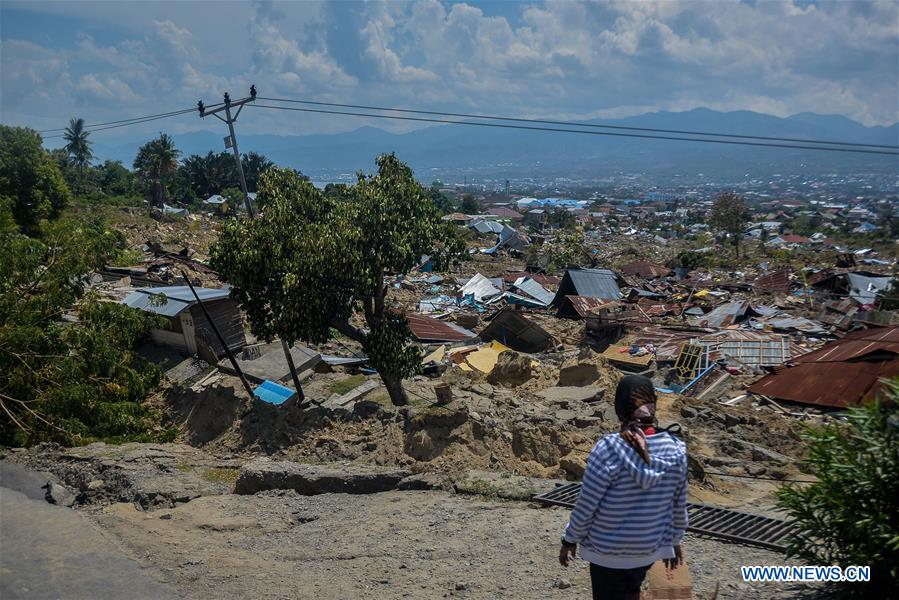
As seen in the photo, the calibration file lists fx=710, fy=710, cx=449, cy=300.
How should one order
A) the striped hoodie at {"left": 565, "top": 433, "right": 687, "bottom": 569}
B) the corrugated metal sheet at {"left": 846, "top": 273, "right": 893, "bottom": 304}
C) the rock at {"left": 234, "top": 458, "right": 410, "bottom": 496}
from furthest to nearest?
the corrugated metal sheet at {"left": 846, "top": 273, "right": 893, "bottom": 304}
the rock at {"left": 234, "top": 458, "right": 410, "bottom": 496}
the striped hoodie at {"left": 565, "top": 433, "right": 687, "bottom": 569}

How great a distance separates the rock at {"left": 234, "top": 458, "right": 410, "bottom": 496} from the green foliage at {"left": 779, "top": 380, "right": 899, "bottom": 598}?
4945 millimetres

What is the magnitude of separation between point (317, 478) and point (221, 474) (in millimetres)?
2335

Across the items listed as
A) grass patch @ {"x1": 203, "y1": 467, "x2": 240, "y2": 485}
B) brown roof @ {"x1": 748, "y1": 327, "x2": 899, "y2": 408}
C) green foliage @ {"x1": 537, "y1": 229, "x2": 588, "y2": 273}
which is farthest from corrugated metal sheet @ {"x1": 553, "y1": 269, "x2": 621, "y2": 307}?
grass patch @ {"x1": 203, "y1": 467, "x2": 240, "y2": 485}

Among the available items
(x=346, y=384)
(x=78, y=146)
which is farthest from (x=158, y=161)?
(x=346, y=384)

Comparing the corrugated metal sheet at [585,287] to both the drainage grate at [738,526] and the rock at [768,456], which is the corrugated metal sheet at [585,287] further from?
the drainage grate at [738,526]

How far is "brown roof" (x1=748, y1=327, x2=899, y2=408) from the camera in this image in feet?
43.6

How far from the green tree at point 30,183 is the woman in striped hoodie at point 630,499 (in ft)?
109

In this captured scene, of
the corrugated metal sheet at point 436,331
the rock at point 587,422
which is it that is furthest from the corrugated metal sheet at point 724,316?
the rock at point 587,422

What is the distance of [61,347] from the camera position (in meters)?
11.3

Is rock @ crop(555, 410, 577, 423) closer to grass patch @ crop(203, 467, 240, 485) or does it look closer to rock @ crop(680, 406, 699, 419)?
→ rock @ crop(680, 406, 699, 419)

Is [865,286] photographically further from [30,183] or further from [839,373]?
[30,183]

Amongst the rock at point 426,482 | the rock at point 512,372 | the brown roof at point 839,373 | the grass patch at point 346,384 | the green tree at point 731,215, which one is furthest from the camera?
the green tree at point 731,215

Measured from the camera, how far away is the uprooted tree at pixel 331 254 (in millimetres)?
11367

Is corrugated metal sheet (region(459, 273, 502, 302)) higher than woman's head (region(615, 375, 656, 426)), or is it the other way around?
woman's head (region(615, 375, 656, 426))
